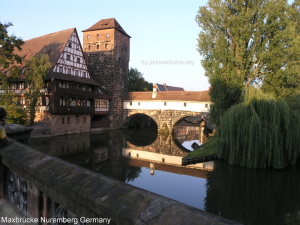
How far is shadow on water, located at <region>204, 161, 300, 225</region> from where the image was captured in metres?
7.47

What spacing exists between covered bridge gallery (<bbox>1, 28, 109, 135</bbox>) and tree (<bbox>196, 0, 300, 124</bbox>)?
526 inches

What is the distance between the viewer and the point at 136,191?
1.43 meters

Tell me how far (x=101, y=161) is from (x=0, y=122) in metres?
12.3

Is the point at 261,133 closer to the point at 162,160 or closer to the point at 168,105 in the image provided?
the point at 162,160

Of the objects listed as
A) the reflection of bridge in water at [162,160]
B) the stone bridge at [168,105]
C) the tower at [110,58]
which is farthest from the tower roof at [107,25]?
the reflection of bridge in water at [162,160]

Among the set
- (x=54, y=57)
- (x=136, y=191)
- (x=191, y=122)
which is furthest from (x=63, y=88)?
(x=191, y=122)

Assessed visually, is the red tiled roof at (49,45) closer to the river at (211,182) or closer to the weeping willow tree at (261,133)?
the river at (211,182)

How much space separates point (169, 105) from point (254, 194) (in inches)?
801

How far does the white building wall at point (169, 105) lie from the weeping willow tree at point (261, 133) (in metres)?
13.3

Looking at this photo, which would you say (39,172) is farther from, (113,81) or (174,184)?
(113,81)

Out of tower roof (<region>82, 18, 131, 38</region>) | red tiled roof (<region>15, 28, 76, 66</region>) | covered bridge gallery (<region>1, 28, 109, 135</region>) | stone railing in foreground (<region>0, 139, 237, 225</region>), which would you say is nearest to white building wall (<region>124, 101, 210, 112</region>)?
covered bridge gallery (<region>1, 28, 109, 135</region>)

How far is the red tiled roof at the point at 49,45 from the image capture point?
77.2 ft

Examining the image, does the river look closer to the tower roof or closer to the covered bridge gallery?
the covered bridge gallery

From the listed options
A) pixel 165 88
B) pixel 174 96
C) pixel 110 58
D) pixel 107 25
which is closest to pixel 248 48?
pixel 174 96
